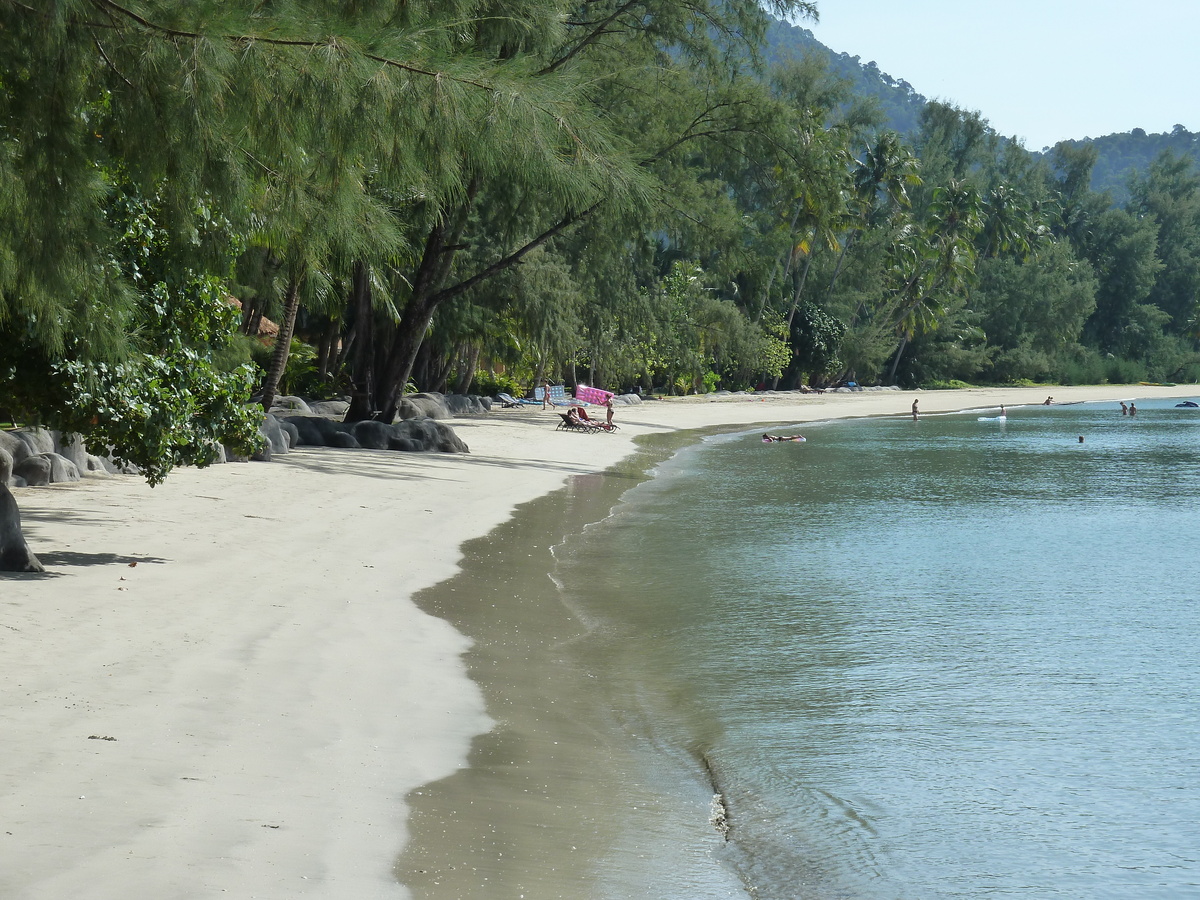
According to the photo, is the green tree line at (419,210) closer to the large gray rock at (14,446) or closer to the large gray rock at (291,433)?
the large gray rock at (291,433)

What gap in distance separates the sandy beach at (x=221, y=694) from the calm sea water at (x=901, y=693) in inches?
47.6

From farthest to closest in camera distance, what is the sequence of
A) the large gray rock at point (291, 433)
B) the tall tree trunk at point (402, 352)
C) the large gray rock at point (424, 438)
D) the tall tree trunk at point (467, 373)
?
the tall tree trunk at point (467, 373), the tall tree trunk at point (402, 352), the large gray rock at point (424, 438), the large gray rock at point (291, 433)

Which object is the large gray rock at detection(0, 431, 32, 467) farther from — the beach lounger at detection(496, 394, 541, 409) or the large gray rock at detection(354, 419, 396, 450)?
the beach lounger at detection(496, 394, 541, 409)

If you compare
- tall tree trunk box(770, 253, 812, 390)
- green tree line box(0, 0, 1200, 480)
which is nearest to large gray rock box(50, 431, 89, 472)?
green tree line box(0, 0, 1200, 480)

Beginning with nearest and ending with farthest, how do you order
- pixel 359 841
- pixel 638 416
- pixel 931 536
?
pixel 359 841, pixel 931 536, pixel 638 416

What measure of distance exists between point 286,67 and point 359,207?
1.69 meters

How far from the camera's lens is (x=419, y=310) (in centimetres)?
2375

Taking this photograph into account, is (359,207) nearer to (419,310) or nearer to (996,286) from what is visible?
(419,310)

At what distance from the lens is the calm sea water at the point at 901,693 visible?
546 centimetres

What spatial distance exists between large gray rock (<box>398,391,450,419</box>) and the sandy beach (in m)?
13.5

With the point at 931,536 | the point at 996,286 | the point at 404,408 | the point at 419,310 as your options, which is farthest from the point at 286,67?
the point at 996,286

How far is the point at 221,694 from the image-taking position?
6.49m

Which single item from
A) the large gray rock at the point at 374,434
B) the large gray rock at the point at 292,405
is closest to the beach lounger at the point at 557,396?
the large gray rock at the point at 292,405

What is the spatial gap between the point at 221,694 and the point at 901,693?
4.47 m
